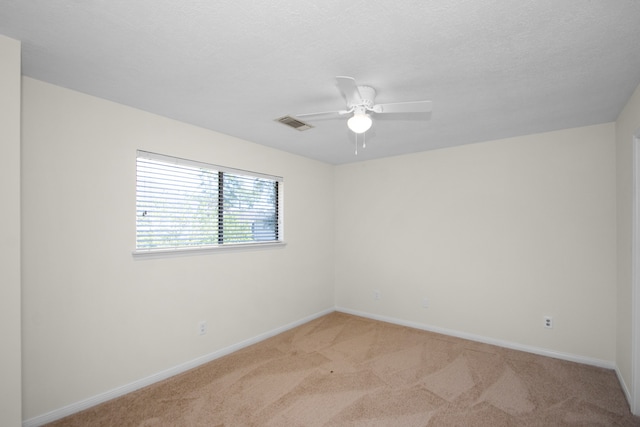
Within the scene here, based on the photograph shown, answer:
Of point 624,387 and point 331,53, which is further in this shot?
point 624,387

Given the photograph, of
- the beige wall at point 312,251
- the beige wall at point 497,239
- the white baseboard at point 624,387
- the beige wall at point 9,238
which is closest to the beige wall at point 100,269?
the beige wall at point 312,251

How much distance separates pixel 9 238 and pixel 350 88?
2071 millimetres

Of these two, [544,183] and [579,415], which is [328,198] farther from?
[579,415]

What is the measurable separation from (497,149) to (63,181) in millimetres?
4182

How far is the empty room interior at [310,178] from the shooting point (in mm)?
1606

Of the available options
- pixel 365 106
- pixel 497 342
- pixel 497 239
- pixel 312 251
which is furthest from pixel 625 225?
pixel 312 251

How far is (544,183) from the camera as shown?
327cm

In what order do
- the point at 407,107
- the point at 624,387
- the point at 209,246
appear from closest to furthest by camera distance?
the point at 407,107 < the point at 624,387 < the point at 209,246

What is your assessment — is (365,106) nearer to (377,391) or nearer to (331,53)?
(331,53)

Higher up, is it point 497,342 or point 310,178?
point 310,178

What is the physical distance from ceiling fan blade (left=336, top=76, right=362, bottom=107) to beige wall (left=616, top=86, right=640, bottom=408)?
6.73 feet

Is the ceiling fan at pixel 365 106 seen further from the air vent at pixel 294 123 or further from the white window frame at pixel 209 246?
the white window frame at pixel 209 246

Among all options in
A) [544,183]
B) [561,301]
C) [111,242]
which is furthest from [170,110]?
[561,301]

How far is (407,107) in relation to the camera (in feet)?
6.63
